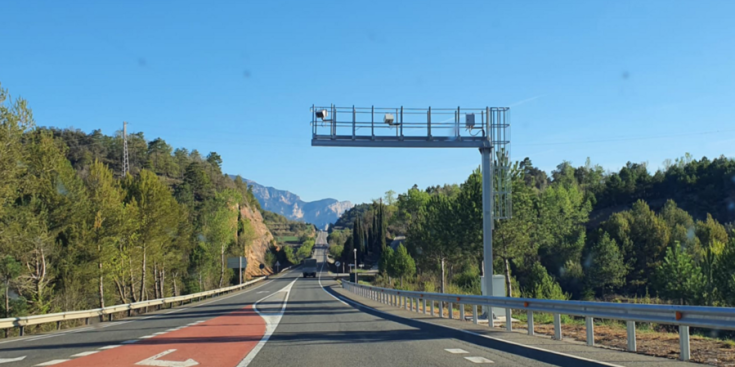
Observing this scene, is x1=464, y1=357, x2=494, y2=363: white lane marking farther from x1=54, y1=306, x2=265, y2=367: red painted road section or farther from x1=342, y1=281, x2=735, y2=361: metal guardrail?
x1=54, y1=306, x2=265, y2=367: red painted road section

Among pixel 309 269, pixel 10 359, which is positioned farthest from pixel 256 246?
pixel 10 359

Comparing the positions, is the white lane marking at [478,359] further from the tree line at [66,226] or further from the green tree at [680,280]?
the green tree at [680,280]

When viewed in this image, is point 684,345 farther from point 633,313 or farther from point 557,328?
point 557,328

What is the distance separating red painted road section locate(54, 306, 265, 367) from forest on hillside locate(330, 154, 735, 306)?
54.6ft

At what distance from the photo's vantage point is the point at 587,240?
103375mm

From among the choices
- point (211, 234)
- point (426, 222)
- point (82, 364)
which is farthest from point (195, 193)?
point (82, 364)

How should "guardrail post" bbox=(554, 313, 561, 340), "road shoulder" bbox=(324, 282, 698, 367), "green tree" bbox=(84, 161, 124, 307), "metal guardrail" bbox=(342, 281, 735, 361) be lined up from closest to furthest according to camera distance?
"metal guardrail" bbox=(342, 281, 735, 361), "road shoulder" bbox=(324, 282, 698, 367), "guardrail post" bbox=(554, 313, 561, 340), "green tree" bbox=(84, 161, 124, 307)

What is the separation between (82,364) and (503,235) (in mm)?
38361

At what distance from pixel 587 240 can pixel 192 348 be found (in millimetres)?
100559

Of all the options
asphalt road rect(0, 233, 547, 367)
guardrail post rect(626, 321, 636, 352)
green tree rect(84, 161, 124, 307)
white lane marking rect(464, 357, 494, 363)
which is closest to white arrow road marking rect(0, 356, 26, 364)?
asphalt road rect(0, 233, 547, 367)

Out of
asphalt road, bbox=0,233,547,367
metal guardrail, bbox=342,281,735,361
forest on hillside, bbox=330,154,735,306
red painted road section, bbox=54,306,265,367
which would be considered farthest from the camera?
forest on hillside, bbox=330,154,735,306

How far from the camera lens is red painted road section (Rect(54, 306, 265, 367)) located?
9.79 metres

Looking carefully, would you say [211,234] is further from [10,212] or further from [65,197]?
[10,212]

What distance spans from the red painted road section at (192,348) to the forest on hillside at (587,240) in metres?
16.6
